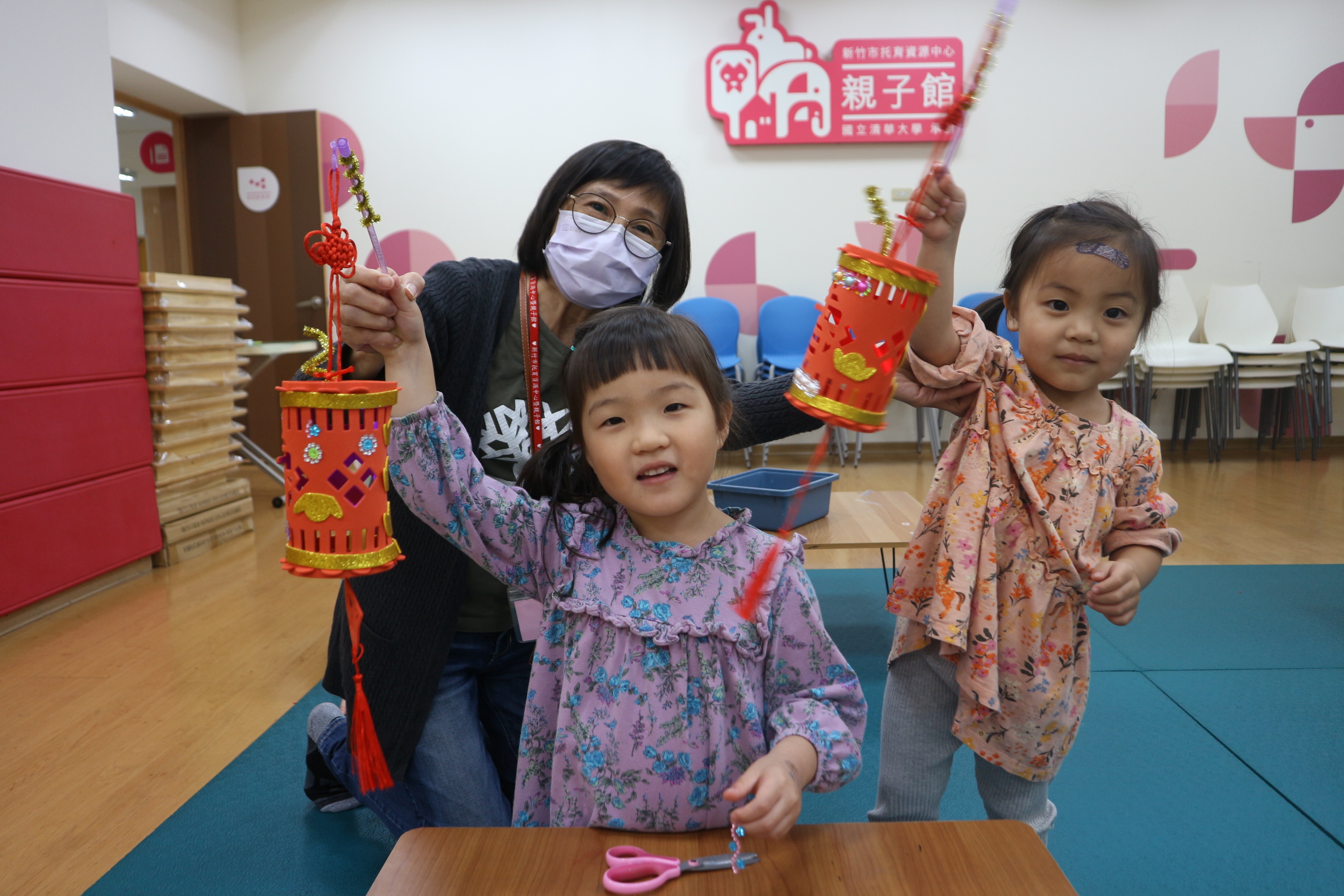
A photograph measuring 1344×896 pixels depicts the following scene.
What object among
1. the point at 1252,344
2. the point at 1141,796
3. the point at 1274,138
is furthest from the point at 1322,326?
the point at 1141,796

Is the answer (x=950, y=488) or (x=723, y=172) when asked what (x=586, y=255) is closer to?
(x=950, y=488)

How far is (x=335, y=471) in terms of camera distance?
2.61ft

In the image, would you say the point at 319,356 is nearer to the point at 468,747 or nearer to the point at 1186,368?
the point at 468,747

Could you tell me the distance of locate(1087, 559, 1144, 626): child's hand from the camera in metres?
1.16

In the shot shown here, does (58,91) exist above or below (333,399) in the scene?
above

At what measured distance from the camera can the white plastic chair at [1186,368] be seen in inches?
220

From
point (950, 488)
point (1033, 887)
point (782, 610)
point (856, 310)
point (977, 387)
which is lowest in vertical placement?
point (1033, 887)

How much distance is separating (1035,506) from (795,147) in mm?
5276

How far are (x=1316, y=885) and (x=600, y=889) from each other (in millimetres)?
1632

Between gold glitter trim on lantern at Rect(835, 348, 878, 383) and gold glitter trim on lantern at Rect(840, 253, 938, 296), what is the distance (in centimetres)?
7

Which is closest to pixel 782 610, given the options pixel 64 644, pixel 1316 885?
pixel 1316 885

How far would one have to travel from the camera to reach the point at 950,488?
1.33 meters

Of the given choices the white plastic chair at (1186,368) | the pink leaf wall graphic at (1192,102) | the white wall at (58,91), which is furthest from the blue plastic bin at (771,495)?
the pink leaf wall graphic at (1192,102)

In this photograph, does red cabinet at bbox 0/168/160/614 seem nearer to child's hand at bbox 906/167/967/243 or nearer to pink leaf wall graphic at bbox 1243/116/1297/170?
child's hand at bbox 906/167/967/243
